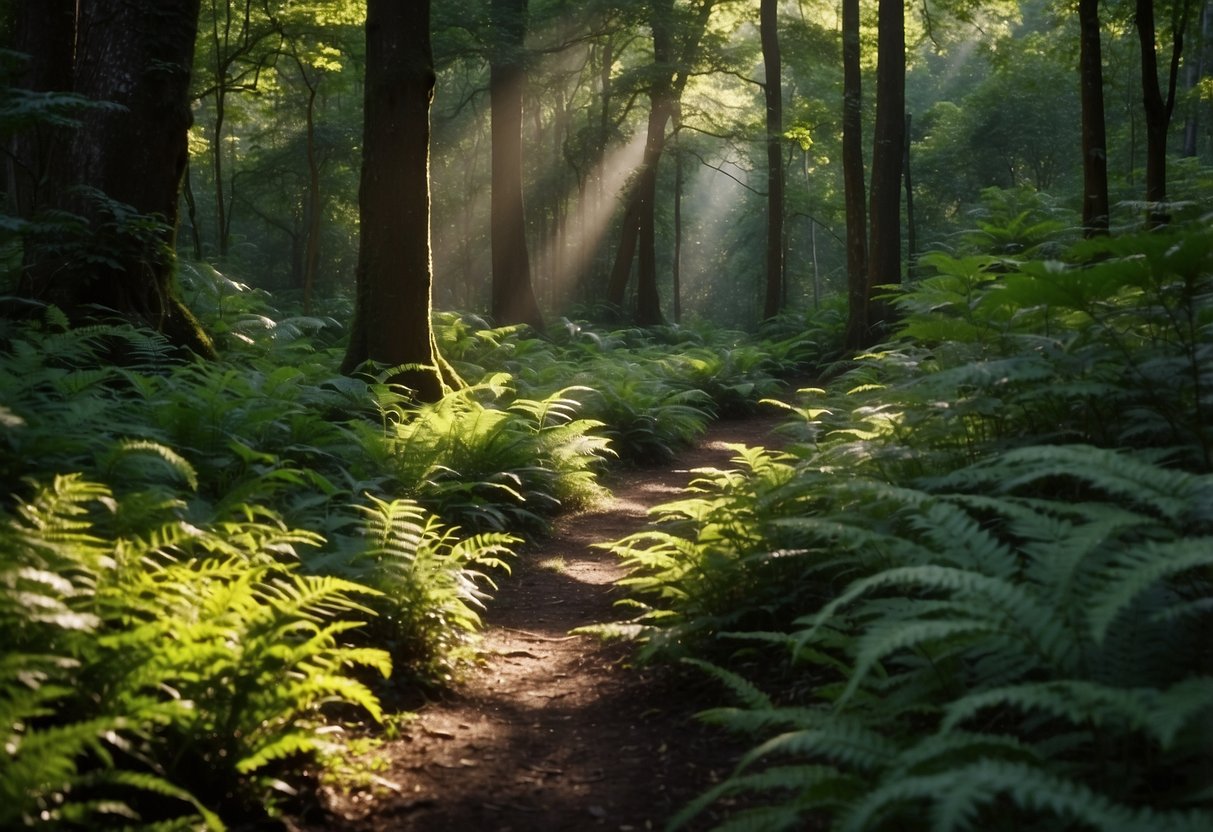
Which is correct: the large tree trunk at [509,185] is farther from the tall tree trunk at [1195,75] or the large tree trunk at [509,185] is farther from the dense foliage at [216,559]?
the tall tree trunk at [1195,75]

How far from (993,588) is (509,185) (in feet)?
50.9

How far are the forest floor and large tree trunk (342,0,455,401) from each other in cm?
371

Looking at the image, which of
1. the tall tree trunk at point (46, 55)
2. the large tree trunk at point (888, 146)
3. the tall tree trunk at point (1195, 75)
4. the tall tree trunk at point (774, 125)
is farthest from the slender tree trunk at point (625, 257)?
the tall tree trunk at point (46, 55)

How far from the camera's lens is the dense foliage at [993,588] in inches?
92.4

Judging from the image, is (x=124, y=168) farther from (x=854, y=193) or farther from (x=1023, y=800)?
(x=854, y=193)

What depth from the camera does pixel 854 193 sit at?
15.7 metres

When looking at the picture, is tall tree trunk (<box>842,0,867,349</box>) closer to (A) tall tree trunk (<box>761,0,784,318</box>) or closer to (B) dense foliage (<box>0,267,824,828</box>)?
(A) tall tree trunk (<box>761,0,784,318</box>)

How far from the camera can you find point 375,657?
327 cm

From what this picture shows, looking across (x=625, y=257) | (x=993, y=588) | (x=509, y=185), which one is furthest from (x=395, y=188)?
Answer: (x=625, y=257)

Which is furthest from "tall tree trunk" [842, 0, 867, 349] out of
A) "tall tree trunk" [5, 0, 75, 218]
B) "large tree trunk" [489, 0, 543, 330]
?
"tall tree trunk" [5, 0, 75, 218]

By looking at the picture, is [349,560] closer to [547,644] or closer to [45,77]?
[547,644]

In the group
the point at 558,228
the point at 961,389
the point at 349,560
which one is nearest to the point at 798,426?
the point at 961,389

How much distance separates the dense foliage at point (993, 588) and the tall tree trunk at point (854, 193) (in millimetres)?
9983

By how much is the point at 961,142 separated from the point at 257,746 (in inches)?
1534
